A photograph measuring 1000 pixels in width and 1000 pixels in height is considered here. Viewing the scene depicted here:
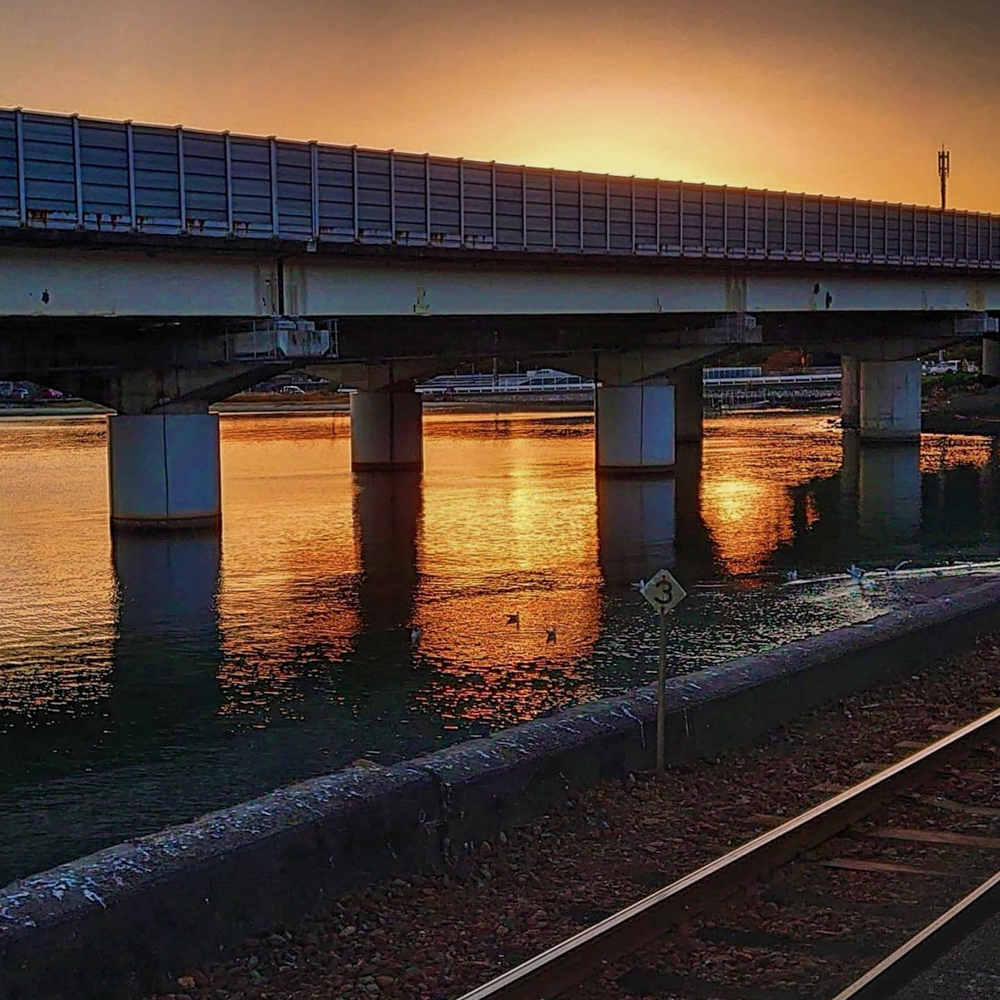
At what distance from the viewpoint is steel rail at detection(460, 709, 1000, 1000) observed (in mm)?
7734

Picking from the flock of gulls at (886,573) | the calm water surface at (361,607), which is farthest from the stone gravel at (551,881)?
the flock of gulls at (886,573)

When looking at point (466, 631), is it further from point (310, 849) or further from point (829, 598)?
point (310, 849)

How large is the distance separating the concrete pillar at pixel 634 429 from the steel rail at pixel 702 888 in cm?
4353

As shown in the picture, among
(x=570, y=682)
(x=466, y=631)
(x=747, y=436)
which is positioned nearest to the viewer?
(x=570, y=682)

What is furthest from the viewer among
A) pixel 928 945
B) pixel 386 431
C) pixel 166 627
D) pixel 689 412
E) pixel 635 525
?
pixel 689 412

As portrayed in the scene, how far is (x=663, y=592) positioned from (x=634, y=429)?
43868 millimetres

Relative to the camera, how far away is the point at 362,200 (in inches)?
1433

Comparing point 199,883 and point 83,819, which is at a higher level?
point 199,883

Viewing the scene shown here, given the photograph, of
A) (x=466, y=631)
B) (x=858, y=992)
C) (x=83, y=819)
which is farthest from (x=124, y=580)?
(x=858, y=992)

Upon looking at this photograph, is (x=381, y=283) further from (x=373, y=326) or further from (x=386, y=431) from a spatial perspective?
(x=386, y=431)

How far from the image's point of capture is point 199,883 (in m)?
8.39

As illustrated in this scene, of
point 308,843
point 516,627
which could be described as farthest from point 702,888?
point 516,627

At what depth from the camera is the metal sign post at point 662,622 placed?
481 inches

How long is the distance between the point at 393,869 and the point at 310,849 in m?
0.79
